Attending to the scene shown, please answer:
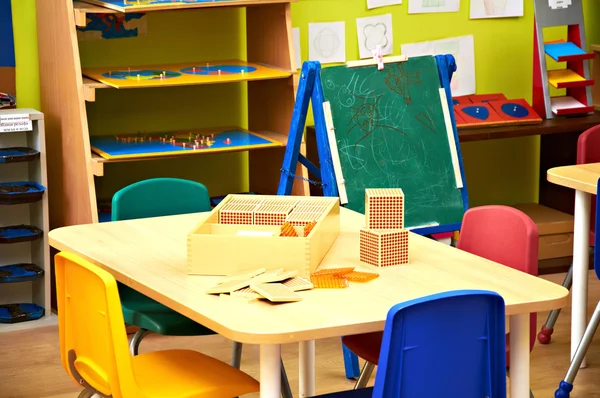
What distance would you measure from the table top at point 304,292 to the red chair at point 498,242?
0.15m

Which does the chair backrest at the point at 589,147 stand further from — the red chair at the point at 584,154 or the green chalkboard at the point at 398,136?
the green chalkboard at the point at 398,136

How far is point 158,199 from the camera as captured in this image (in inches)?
137

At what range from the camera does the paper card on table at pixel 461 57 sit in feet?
17.6

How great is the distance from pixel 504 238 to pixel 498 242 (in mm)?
26

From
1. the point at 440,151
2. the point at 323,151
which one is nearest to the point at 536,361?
the point at 440,151

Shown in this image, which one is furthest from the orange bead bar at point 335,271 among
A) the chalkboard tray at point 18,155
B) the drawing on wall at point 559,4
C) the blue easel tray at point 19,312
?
the drawing on wall at point 559,4

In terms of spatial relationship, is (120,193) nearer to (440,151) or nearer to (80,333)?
(80,333)

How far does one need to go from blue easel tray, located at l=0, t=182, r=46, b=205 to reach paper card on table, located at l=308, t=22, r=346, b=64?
1.46 meters

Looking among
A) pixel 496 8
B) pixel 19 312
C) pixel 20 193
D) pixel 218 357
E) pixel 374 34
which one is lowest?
pixel 218 357

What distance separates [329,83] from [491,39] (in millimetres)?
1898

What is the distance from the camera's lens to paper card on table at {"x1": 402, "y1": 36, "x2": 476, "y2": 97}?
5371 mm

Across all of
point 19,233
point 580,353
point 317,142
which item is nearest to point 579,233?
point 580,353

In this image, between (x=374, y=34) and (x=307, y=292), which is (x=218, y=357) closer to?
(x=307, y=292)

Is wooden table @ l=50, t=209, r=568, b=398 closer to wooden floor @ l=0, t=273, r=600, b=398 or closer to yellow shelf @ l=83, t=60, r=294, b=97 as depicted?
wooden floor @ l=0, t=273, r=600, b=398
